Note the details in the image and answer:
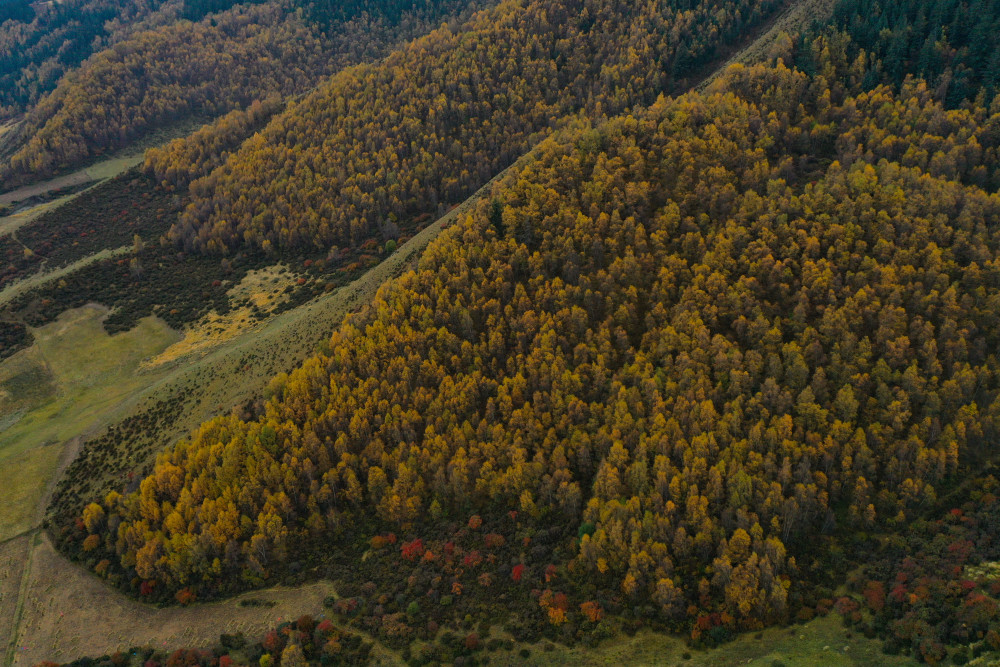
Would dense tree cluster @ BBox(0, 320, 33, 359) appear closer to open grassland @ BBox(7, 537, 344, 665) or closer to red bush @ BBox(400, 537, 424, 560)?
open grassland @ BBox(7, 537, 344, 665)

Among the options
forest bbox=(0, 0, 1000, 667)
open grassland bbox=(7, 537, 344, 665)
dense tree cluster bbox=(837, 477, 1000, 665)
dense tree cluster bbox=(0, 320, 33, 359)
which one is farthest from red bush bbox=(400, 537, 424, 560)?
dense tree cluster bbox=(0, 320, 33, 359)

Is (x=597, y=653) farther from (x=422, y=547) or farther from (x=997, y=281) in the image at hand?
(x=997, y=281)

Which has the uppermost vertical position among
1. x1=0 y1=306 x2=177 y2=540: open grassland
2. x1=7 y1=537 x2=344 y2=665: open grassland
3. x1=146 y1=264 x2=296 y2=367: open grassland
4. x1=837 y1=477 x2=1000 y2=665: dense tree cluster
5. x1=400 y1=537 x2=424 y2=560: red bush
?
x1=0 y1=306 x2=177 y2=540: open grassland

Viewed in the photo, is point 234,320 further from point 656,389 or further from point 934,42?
point 934,42

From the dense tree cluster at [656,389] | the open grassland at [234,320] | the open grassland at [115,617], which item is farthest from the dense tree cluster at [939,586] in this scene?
the open grassland at [234,320]

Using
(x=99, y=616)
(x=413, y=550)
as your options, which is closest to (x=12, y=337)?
(x=99, y=616)

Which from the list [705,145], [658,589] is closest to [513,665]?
[658,589]

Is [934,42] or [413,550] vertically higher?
[934,42]
